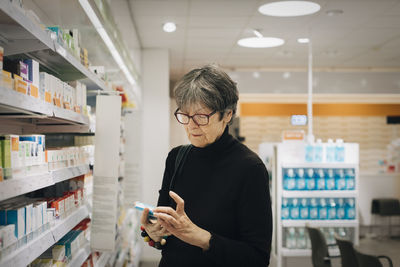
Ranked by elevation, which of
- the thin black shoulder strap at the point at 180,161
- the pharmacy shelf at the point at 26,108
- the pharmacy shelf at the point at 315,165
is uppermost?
the pharmacy shelf at the point at 26,108

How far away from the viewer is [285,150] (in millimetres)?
5398

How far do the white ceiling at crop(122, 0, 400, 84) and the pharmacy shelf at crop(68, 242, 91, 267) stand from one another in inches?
88.5

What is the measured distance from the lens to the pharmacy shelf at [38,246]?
1.42 meters

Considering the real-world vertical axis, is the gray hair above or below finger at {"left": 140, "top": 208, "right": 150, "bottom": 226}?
above

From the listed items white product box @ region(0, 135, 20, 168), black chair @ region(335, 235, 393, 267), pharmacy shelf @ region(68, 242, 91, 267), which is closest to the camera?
white product box @ region(0, 135, 20, 168)

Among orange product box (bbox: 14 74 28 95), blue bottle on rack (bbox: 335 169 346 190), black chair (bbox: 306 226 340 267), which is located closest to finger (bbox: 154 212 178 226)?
orange product box (bbox: 14 74 28 95)

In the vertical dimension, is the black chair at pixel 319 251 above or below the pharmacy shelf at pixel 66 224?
below

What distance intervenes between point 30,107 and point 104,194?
4.01ft

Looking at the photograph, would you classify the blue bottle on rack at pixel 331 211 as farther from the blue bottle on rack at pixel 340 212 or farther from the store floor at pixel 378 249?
the store floor at pixel 378 249

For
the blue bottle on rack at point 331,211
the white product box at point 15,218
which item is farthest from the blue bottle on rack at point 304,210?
the white product box at point 15,218

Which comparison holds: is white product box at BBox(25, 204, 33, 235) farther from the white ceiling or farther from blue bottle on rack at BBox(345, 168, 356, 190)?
blue bottle on rack at BBox(345, 168, 356, 190)

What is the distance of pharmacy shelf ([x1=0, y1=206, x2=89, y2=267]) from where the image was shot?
4.65 ft

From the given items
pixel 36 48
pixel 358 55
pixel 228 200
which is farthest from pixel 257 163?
pixel 358 55

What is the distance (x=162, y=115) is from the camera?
23.9 ft
